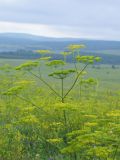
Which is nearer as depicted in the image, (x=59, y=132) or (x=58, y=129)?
(x=58, y=129)

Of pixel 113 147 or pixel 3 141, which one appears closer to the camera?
pixel 113 147

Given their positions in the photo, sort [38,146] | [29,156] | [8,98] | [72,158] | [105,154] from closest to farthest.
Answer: [105,154]
[72,158]
[29,156]
[38,146]
[8,98]

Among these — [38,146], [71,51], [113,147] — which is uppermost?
[71,51]

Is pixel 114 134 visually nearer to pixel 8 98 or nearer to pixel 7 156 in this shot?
pixel 7 156

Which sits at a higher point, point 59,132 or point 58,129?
point 58,129

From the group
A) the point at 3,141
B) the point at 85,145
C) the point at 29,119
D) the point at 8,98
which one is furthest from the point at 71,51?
the point at 8,98

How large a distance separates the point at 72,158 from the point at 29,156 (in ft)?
3.82

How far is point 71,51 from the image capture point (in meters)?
11.2

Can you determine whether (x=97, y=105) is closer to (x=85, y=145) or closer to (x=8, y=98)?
(x=8, y=98)

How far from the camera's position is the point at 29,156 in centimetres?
1098

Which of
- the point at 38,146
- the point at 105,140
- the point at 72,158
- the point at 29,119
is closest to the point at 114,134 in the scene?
the point at 105,140

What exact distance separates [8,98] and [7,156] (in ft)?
24.7

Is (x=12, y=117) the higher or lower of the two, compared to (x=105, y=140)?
lower

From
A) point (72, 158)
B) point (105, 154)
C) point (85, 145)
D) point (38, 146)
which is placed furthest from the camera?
point (38, 146)
